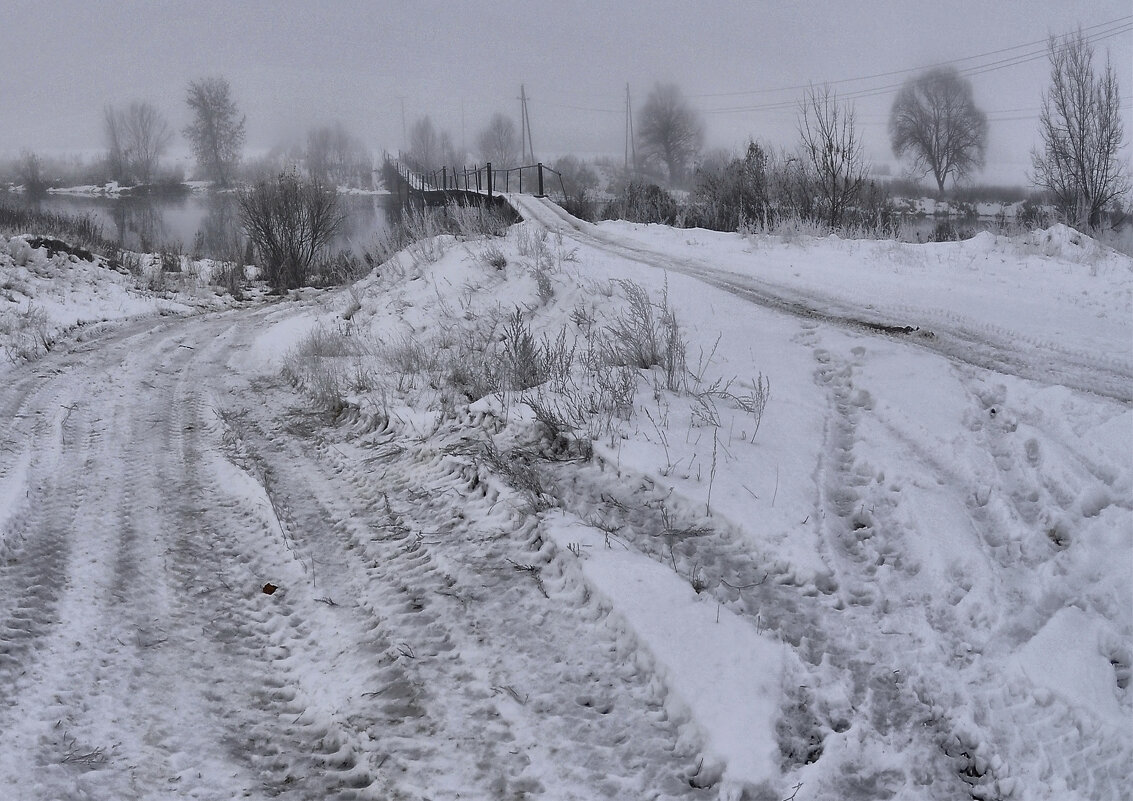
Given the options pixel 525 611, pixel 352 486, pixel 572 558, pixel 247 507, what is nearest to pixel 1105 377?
pixel 572 558

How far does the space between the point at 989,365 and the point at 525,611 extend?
3578mm

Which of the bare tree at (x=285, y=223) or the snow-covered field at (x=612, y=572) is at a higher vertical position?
the bare tree at (x=285, y=223)

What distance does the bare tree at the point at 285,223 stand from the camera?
18703 mm

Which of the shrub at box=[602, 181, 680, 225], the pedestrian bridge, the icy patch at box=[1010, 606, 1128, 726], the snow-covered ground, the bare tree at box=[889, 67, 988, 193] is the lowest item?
the icy patch at box=[1010, 606, 1128, 726]

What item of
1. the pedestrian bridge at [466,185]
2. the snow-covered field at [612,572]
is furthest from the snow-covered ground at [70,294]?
the pedestrian bridge at [466,185]

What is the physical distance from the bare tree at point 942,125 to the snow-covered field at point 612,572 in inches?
1803

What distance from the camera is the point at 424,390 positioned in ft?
18.0

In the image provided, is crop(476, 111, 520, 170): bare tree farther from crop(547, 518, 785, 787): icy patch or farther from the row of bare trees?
crop(547, 518, 785, 787): icy patch

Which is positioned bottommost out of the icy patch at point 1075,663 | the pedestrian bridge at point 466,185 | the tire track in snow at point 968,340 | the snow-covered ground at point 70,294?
the icy patch at point 1075,663

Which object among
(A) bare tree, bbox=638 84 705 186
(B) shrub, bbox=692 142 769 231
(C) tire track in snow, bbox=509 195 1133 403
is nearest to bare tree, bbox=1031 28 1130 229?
(B) shrub, bbox=692 142 769 231

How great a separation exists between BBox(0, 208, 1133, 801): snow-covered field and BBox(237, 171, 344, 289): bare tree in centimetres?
1410

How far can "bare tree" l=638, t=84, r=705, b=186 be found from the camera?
2242 inches

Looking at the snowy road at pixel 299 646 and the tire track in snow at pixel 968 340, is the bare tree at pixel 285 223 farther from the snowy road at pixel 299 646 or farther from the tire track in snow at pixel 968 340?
the snowy road at pixel 299 646

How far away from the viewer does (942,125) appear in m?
44.3
